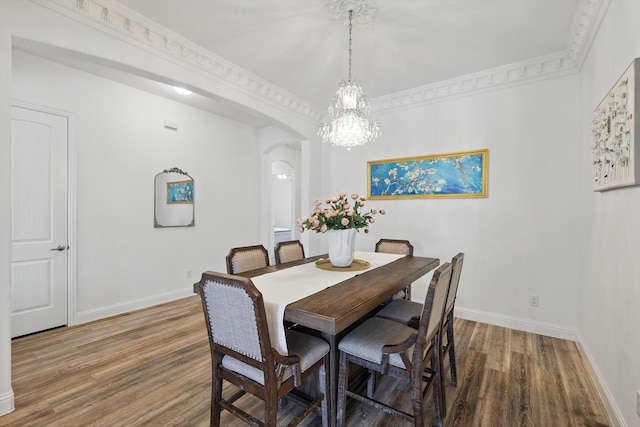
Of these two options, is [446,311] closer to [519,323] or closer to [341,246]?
[341,246]

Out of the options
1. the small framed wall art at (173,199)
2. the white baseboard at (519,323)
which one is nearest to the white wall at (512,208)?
the white baseboard at (519,323)

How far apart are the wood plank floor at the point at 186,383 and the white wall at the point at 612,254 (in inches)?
11.6

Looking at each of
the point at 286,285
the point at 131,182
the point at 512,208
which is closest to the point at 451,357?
the point at 286,285

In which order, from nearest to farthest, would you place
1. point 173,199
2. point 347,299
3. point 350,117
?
point 347,299 < point 350,117 < point 173,199

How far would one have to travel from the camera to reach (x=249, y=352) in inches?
56.8

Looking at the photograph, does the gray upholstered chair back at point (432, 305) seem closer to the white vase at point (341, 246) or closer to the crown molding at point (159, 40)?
the white vase at point (341, 246)

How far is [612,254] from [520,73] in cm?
210

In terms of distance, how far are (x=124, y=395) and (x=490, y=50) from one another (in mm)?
4169

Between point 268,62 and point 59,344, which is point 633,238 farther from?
point 59,344

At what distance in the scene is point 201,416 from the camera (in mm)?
1871

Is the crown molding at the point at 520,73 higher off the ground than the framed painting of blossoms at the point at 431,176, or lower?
higher

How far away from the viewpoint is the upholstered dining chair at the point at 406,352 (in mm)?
1517

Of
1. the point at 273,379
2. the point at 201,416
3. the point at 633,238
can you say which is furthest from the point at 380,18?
the point at 201,416

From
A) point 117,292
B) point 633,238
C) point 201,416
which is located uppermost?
point 633,238
